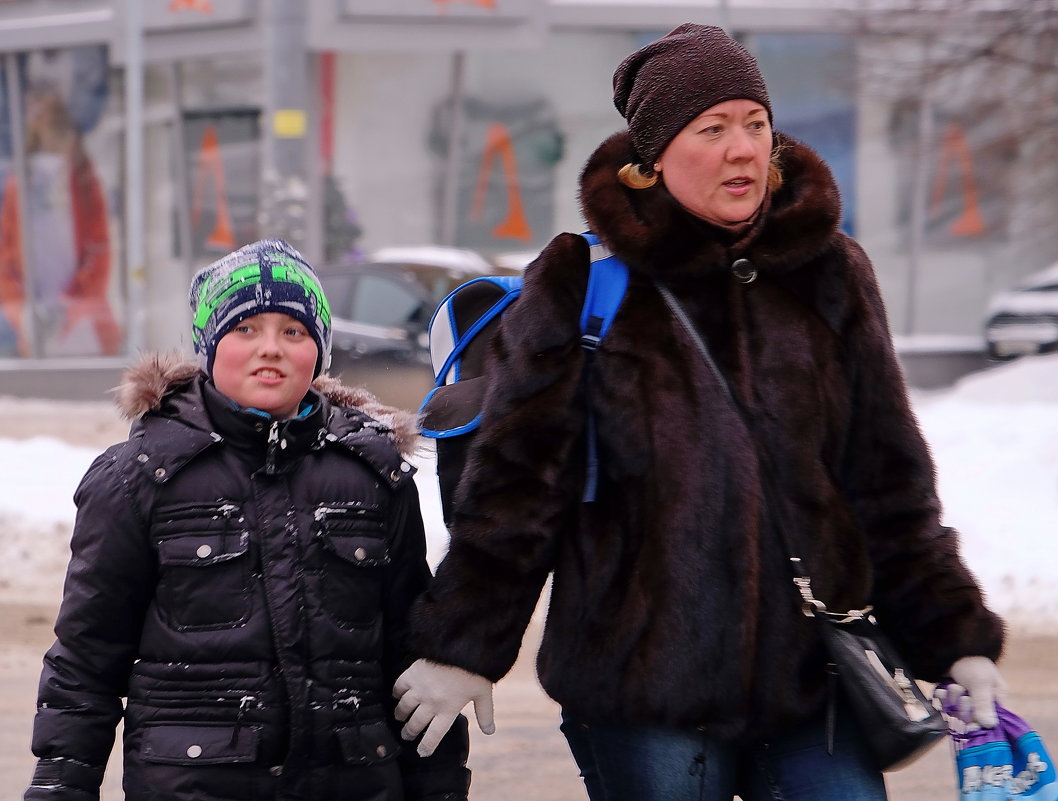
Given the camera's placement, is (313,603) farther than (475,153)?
No

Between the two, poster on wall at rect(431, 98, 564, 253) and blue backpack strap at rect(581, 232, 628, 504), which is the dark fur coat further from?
poster on wall at rect(431, 98, 564, 253)

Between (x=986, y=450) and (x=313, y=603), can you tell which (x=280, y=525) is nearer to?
(x=313, y=603)

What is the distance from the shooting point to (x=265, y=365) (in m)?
2.64

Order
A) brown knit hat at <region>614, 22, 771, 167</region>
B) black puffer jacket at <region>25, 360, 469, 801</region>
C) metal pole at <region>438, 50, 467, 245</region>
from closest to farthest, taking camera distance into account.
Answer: black puffer jacket at <region>25, 360, 469, 801</region> → brown knit hat at <region>614, 22, 771, 167</region> → metal pole at <region>438, 50, 467, 245</region>

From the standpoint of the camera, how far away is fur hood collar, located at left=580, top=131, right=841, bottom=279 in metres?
2.55

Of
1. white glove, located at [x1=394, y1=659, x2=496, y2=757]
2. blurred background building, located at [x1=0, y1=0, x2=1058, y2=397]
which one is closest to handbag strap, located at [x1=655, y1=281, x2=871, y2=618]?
white glove, located at [x1=394, y1=659, x2=496, y2=757]

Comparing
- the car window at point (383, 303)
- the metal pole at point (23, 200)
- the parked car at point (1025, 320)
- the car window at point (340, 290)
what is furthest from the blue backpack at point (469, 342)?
the metal pole at point (23, 200)

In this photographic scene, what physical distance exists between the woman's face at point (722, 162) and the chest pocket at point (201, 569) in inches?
36.1

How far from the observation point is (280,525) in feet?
8.41

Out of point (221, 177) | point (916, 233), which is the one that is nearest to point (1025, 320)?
point (916, 233)

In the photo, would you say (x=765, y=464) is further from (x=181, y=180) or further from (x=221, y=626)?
(x=181, y=180)

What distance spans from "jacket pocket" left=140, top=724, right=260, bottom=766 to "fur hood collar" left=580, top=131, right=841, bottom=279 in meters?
0.97

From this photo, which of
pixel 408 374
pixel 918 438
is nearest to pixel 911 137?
pixel 408 374

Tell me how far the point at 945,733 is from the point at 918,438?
1.65 ft
